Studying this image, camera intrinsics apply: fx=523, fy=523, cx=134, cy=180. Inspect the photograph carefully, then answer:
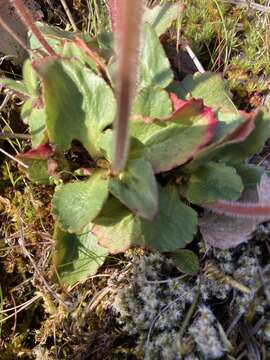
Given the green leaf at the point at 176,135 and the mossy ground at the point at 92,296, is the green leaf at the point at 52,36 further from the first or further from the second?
the green leaf at the point at 176,135

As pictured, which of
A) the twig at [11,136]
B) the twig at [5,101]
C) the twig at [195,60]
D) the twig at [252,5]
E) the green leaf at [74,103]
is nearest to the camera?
the green leaf at [74,103]

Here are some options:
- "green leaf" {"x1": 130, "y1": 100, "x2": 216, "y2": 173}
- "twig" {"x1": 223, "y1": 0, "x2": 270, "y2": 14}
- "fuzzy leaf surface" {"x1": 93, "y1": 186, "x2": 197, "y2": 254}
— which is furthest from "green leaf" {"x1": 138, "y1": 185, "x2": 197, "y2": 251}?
"twig" {"x1": 223, "y1": 0, "x2": 270, "y2": 14}

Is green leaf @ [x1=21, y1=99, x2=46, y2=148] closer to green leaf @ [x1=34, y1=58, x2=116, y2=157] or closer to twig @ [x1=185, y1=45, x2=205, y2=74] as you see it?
green leaf @ [x1=34, y1=58, x2=116, y2=157]

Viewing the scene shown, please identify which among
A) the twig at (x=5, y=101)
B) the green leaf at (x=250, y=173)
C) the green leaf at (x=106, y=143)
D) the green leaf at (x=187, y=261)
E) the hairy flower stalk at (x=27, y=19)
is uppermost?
the hairy flower stalk at (x=27, y=19)

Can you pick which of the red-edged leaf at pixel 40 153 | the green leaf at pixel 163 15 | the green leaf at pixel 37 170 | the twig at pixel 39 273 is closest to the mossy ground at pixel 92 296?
the twig at pixel 39 273

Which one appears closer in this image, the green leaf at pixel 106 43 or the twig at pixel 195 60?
the green leaf at pixel 106 43

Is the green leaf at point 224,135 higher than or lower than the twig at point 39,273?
higher

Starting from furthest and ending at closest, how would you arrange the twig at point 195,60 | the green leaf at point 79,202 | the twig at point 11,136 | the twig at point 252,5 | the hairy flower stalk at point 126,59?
the twig at point 252,5 → the twig at point 195,60 → the twig at point 11,136 → the green leaf at point 79,202 → the hairy flower stalk at point 126,59

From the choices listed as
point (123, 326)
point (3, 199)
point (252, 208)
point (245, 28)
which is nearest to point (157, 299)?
point (123, 326)

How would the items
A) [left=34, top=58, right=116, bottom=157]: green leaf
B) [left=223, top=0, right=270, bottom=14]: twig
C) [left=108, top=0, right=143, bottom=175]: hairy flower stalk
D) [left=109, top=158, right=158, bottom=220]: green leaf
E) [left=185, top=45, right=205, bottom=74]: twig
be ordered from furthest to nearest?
[left=223, top=0, right=270, bottom=14]: twig → [left=185, top=45, right=205, bottom=74]: twig → [left=34, top=58, right=116, bottom=157]: green leaf → [left=109, top=158, right=158, bottom=220]: green leaf → [left=108, top=0, right=143, bottom=175]: hairy flower stalk
